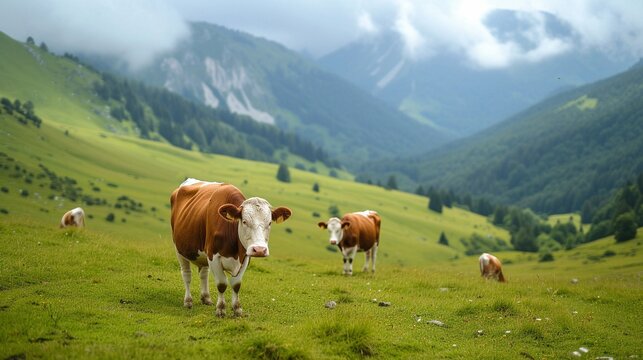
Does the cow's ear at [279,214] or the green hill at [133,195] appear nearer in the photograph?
the cow's ear at [279,214]

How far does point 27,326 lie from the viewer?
11.7m

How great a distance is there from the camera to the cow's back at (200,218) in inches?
574

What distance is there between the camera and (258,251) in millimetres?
12914

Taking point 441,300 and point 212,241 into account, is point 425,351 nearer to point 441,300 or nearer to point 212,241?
point 212,241

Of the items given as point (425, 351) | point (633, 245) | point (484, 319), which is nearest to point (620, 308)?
point (484, 319)

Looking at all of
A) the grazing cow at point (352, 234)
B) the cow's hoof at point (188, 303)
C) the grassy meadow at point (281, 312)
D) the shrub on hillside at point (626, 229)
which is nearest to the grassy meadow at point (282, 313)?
the grassy meadow at point (281, 312)

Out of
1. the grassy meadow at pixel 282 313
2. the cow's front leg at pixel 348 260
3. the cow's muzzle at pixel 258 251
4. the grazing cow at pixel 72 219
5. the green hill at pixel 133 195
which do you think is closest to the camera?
the grassy meadow at pixel 282 313

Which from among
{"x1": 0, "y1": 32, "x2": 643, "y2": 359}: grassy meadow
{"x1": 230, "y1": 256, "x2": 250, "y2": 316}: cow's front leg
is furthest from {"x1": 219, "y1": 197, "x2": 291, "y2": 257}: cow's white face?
{"x1": 0, "y1": 32, "x2": 643, "y2": 359}: grassy meadow

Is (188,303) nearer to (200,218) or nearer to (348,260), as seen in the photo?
(200,218)

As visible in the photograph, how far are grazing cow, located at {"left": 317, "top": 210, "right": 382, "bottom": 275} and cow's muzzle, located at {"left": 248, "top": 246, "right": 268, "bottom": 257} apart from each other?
13898mm

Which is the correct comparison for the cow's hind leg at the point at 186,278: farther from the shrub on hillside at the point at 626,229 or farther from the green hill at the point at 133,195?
the shrub on hillside at the point at 626,229

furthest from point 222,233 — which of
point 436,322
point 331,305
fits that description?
point 436,322

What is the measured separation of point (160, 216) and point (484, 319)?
93.9 m

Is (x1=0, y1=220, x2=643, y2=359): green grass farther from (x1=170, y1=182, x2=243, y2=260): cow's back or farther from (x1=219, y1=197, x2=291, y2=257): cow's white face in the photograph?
(x1=219, y1=197, x2=291, y2=257): cow's white face
